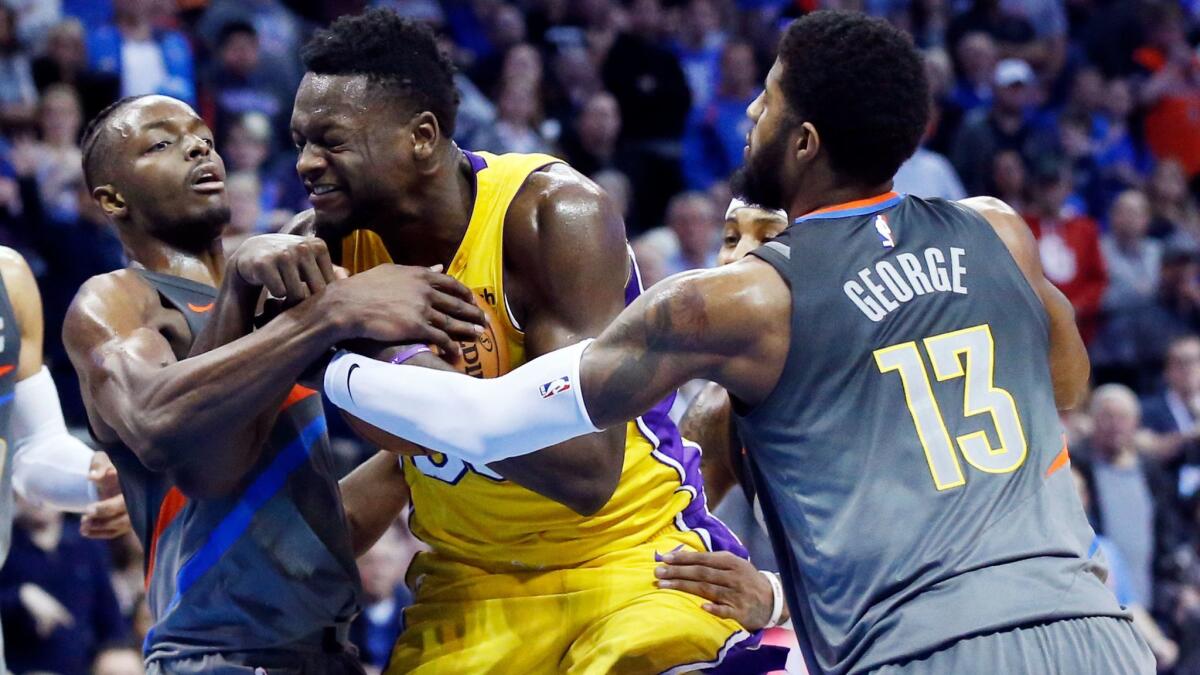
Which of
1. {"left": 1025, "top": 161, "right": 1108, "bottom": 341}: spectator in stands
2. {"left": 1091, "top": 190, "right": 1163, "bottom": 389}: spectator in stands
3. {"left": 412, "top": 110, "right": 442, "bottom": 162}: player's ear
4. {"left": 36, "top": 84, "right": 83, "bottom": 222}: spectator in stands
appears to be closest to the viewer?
{"left": 412, "top": 110, "right": 442, "bottom": 162}: player's ear

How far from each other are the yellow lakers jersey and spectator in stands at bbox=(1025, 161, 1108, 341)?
8945 mm

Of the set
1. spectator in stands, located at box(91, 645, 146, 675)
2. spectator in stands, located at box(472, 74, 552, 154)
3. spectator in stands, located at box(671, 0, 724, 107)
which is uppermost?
spectator in stands, located at box(472, 74, 552, 154)

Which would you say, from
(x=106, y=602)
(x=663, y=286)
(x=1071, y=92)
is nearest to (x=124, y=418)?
(x=663, y=286)

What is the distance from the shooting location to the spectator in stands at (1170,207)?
552 inches

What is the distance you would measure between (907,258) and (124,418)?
1.92 m

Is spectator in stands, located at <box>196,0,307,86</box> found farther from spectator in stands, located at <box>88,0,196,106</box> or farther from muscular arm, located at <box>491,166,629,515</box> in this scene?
muscular arm, located at <box>491,166,629,515</box>

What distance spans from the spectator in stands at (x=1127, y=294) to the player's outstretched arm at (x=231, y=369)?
382 inches

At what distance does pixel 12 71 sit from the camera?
10008mm

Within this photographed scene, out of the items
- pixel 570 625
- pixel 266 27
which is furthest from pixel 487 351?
pixel 266 27

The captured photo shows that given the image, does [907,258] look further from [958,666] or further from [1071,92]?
[1071,92]

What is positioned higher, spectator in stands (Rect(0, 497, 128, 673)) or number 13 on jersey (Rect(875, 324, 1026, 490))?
number 13 on jersey (Rect(875, 324, 1026, 490))

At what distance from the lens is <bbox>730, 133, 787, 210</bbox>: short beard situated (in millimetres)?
3797


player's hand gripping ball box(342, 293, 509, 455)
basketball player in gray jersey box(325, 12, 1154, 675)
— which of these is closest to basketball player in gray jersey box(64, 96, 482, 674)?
player's hand gripping ball box(342, 293, 509, 455)

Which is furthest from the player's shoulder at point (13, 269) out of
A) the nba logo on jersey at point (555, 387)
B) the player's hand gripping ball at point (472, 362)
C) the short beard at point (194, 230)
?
the nba logo on jersey at point (555, 387)
